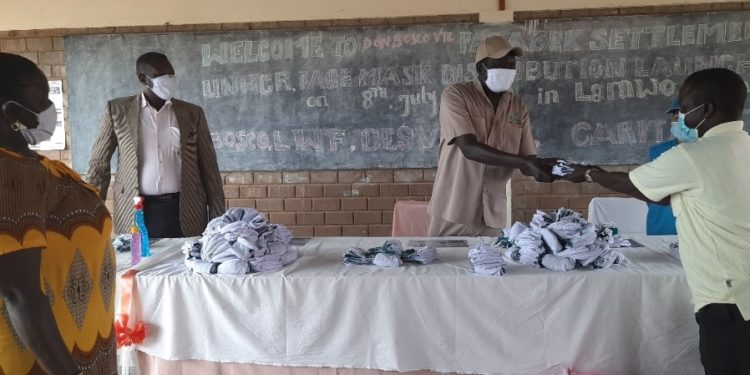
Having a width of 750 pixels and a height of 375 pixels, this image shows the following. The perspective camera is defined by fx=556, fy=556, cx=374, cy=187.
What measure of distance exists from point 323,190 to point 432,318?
2344mm

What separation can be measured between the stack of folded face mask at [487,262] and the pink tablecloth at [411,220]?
1279mm

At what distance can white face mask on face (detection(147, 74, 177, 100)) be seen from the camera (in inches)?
109

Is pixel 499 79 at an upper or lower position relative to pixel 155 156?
upper

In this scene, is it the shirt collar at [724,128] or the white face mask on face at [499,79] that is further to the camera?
the white face mask on face at [499,79]

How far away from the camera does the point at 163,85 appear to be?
9.12 ft

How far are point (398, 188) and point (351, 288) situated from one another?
219cm

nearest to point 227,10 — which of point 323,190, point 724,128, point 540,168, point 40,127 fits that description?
point 323,190

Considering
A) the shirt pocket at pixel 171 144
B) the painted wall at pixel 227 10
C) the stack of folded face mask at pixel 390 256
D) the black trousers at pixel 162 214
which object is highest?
the painted wall at pixel 227 10

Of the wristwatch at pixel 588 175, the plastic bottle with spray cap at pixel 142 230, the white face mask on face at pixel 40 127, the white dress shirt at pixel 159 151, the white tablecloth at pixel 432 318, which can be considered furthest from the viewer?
the white dress shirt at pixel 159 151

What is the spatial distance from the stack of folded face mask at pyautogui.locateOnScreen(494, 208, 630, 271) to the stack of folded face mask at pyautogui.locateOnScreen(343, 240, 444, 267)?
13.3 inches

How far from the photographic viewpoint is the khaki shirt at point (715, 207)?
1.63m

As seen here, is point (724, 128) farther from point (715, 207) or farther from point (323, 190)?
point (323, 190)

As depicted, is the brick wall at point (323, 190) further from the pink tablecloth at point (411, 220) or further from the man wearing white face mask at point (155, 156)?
the man wearing white face mask at point (155, 156)

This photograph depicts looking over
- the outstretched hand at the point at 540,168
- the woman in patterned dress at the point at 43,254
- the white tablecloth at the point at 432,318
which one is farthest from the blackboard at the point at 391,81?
the woman in patterned dress at the point at 43,254
